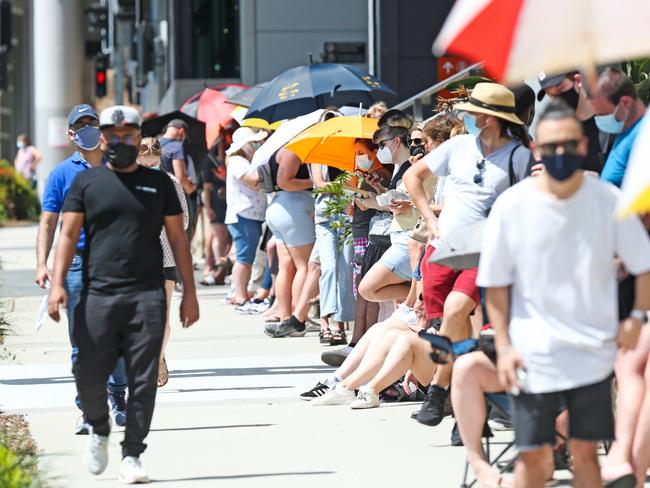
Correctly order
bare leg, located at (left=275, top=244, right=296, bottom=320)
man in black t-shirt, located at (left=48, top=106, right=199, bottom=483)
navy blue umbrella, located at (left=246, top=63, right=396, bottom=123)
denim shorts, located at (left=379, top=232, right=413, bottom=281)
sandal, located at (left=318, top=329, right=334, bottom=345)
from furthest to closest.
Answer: navy blue umbrella, located at (left=246, top=63, right=396, bottom=123)
bare leg, located at (left=275, top=244, right=296, bottom=320)
sandal, located at (left=318, top=329, right=334, bottom=345)
denim shorts, located at (left=379, top=232, right=413, bottom=281)
man in black t-shirt, located at (left=48, top=106, right=199, bottom=483)

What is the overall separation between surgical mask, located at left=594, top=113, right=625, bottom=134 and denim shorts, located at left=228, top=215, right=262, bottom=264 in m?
8.77

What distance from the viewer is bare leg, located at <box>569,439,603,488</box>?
18.9 feet

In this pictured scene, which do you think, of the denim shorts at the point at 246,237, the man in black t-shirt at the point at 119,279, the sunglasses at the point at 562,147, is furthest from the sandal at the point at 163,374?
the denim shorts at the point at 246,237

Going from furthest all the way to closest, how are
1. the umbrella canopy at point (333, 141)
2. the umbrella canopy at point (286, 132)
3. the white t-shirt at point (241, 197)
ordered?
the white t-shirt at point (241, 197) < the umbrella canopy at point (286, 132) < the umbrella canopy at point (333, 141)

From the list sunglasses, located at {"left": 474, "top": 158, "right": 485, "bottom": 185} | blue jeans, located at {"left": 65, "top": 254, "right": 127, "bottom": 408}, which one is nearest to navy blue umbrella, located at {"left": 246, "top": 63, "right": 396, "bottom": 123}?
blue jeans, located at {"left": 65, "top": 254, "right": 127, "bottom": 408}

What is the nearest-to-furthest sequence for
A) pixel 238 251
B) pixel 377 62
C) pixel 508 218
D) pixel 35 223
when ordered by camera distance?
pixel 508 218 → pixel 238 251 → pixel 377 62 → pixel 35 223

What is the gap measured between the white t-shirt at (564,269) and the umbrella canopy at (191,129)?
13403mm

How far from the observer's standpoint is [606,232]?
219 inches

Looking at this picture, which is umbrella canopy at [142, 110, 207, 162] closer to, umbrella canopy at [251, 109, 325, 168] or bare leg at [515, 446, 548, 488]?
umbrella canopy at [251, 109, 325, 168]

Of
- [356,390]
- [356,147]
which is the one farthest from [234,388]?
[356,147]

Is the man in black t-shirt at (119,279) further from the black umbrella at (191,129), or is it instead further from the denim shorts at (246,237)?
the black umbrella at (191,129)

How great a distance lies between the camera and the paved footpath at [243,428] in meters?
7.56

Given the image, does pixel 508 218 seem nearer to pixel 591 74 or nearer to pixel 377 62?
pixel 591 74

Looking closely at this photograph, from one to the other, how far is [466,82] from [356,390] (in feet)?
6.87
